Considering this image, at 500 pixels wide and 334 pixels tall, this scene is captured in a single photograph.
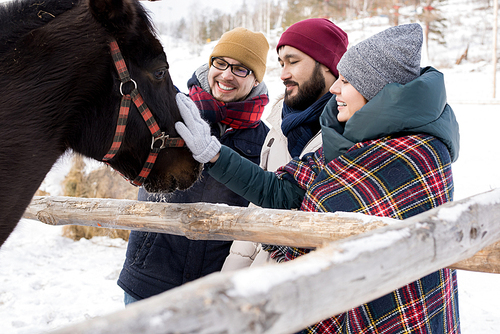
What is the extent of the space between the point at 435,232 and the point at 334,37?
1.54 metres

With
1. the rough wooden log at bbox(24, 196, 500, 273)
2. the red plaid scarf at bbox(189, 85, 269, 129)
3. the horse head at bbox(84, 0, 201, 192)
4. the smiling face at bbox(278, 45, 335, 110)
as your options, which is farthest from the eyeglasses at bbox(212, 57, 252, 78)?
the rough wooden log at bbox(24, 196, 500, 273)

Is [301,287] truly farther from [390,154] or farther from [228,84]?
[228,84]

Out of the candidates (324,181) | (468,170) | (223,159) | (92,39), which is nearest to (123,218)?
(223,159)

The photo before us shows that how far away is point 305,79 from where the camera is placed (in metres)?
1.96

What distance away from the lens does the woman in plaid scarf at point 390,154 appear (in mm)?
1223

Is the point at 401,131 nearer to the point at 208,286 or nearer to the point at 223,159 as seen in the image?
the point at 223,159

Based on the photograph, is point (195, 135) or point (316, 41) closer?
point (195, 135)

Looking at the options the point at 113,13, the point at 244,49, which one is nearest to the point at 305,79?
the point at 244,49

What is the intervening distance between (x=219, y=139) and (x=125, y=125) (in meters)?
0.79

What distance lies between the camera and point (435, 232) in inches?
30.2

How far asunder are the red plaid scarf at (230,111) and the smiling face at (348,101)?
66cm

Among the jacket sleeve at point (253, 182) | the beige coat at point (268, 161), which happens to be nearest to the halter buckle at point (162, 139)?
the jacket sleeve at point (253, 182)

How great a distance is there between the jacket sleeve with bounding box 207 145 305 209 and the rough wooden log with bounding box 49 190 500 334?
2.79 feet

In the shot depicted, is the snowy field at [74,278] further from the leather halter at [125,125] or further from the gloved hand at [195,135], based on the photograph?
the gloved hand at [195,135]
